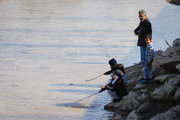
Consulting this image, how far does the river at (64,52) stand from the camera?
11.2 meters

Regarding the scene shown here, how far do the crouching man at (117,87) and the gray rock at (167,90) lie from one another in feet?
3.11

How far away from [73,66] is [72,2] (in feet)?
89.2

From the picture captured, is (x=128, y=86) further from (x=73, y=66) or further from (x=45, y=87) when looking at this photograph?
(x=73, y=66)

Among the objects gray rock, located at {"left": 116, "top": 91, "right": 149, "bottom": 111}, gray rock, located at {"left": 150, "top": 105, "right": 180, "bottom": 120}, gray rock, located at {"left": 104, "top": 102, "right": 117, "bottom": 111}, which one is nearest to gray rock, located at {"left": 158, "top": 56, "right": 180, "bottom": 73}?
gray rock, located at {"left": 116, "top": 91, "right": 149, "bottom": 111}

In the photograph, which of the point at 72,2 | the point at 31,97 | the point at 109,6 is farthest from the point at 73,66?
the point at 72,2

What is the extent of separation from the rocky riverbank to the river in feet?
1.24

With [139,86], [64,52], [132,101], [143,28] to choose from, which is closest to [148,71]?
[139,86]

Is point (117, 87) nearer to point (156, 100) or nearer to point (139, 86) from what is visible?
point (139, 86)

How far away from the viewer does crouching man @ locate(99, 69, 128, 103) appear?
1054cm

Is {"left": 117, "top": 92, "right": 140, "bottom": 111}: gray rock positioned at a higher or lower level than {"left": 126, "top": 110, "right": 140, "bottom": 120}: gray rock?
lower

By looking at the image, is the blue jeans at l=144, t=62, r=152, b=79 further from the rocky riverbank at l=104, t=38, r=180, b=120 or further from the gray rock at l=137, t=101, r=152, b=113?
the gray rock at l=137, t=101, r=152, b=113

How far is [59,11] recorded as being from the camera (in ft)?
115

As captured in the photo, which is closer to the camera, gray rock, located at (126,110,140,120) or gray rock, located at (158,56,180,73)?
gray rock, located at (126,110,140,120)

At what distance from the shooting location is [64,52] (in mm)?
18594
